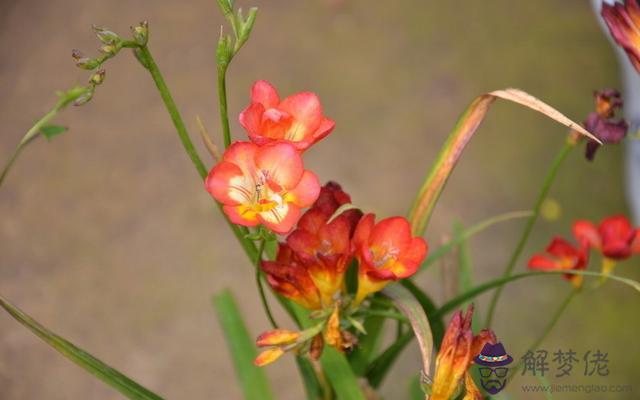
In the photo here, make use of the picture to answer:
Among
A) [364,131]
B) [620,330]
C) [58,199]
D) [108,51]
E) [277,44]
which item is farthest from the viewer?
[277,44]

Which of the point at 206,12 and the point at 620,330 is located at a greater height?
the point at 206,12

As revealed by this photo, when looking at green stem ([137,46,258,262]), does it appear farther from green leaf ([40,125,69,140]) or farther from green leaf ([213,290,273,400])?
green leaf ([213,290,273,400])

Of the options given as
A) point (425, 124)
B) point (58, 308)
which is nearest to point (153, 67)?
point (58, 308)

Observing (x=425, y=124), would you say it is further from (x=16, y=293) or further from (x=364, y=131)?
(x=16, y=293)

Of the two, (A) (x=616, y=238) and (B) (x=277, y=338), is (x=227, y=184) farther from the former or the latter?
(A) (x=616, y=238)

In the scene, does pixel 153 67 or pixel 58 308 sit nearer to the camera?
pixel 153 67

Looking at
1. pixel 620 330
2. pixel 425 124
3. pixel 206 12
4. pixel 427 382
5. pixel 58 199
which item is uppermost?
pixel 206 12

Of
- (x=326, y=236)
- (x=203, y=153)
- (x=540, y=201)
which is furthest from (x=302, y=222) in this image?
(x=203, y=153)

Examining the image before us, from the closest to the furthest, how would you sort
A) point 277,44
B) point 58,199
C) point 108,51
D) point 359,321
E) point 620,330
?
1. point 108,51
2. point 359,321
3. point 620,330
4. point 58,199
5. point 277,44

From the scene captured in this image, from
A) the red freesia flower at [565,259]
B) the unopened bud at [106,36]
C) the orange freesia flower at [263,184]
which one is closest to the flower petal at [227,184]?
the orange freesia flower at [263,184]

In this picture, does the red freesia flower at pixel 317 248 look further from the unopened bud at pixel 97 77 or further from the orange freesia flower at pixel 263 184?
the unopened bud at pixel 97 77
